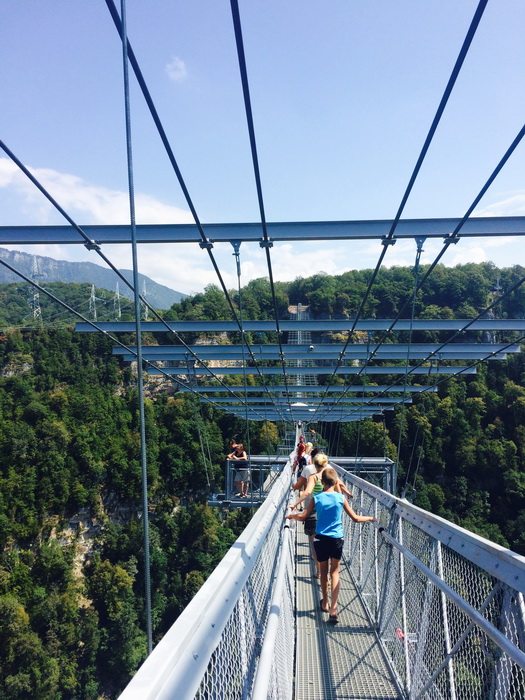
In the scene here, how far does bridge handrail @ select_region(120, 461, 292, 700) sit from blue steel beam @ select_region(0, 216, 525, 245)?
3.71 meters

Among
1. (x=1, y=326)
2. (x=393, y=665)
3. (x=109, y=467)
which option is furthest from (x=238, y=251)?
(x=1, y=326)

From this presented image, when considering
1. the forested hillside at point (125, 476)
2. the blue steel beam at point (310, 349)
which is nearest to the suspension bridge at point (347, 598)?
the blue steel beam at point (310, 349)

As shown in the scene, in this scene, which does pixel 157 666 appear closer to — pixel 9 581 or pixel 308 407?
pixel 308 407

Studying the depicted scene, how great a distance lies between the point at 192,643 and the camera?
32.6 inches

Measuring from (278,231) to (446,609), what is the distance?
3.73m

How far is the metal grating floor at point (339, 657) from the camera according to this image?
2.21m

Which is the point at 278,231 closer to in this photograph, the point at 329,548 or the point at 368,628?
the point at 329,548

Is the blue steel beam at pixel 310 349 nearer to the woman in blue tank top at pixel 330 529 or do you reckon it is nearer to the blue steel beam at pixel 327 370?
the blue steel beam at pixel 327 370

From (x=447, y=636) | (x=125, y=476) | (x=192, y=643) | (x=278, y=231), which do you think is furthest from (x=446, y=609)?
(x=125, y=476)

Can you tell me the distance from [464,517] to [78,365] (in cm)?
4092

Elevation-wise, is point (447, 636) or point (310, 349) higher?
point (310, 349)

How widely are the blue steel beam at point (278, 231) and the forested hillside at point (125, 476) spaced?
17.3 m

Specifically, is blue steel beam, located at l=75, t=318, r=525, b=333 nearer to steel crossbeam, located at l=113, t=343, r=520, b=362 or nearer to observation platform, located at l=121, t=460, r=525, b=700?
steel crossbeam, located at l=113, t=343, r=520, b=362

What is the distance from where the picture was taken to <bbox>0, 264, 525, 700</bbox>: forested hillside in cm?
2906
